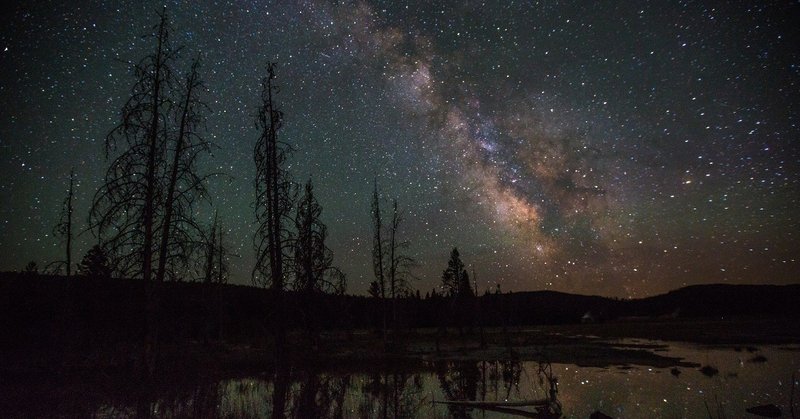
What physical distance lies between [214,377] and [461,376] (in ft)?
38.9

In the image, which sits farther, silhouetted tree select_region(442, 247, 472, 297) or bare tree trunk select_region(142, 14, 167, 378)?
silhouetted tree select_region(442, 247, 472, 297)

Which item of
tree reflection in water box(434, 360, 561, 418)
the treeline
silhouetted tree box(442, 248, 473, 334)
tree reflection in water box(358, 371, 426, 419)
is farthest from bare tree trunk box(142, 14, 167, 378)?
silhouetted tree box(442, 248, 473, 334)

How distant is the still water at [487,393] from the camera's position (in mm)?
13578

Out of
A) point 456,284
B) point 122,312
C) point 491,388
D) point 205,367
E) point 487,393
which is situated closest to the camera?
point 487,393

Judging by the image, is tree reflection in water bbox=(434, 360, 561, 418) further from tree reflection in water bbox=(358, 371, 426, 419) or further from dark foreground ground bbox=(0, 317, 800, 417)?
tree reflection in water bbox=(358, 371, 426, 419)

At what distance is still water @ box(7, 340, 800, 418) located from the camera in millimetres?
13578

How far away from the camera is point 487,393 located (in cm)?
1812

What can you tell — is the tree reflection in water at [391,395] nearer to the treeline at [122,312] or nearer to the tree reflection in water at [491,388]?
the tree reflection in water at [491,388]

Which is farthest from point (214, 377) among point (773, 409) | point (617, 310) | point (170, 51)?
point (617, 310)

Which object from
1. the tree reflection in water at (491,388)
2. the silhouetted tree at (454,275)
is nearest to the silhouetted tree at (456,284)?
the silhouetted tree at (454,275)

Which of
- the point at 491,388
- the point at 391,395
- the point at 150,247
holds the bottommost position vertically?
the point at 491,388

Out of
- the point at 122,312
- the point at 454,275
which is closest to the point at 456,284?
the point at 454,275

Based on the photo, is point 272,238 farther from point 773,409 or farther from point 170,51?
point 773,409

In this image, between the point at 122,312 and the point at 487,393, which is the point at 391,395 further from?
the point at 122,312
